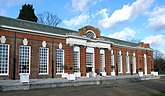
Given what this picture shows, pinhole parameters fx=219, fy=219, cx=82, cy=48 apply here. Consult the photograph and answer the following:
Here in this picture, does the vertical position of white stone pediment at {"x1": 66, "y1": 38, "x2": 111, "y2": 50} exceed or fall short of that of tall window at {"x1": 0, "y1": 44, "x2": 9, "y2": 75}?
it exceeds it

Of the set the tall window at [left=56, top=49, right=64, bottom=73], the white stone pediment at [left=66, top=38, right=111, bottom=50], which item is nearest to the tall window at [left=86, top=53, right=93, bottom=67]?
the white stone pediment at [left=66, top=38, right=111, bottom=50]

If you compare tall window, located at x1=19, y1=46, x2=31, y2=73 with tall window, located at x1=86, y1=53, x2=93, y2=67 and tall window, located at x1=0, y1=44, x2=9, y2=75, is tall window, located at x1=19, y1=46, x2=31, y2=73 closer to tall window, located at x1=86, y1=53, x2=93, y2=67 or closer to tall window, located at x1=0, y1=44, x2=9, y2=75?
tall window, located at x1=0, y1=44, x2=9, y2=75

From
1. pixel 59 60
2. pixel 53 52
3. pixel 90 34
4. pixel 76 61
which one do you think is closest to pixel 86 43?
pixel 90 34

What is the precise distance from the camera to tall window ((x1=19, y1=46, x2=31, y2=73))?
27391mm

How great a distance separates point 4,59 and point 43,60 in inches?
Result: 223

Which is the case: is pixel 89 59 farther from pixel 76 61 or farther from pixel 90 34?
pixel 90 34

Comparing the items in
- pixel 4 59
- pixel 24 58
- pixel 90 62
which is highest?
pixel 24 58

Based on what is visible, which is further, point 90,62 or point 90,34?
point 90,34

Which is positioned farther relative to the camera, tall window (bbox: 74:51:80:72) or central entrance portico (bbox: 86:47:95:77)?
central entrance portico (bbox: 86:47:95:77)

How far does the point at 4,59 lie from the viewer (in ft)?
84.9

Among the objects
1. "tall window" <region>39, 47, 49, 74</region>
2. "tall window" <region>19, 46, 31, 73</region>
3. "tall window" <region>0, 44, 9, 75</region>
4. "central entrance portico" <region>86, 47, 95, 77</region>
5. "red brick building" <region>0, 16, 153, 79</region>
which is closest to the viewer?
"tall window" <region>0, 44, 9, 75</region>

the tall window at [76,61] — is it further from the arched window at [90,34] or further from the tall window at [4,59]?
the tall window at [4,59]

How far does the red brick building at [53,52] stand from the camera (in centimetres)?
2650

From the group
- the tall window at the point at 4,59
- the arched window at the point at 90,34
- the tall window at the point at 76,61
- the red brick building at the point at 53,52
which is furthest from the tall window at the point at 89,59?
the tall window at the point at 4,59
